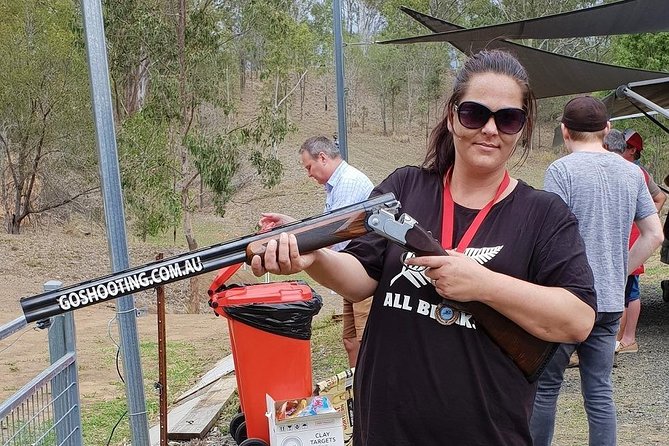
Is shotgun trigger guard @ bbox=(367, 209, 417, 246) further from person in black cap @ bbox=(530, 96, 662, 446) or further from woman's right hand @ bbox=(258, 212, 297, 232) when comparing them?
person in black cap @ bbox=(530, 96, 662, 446)

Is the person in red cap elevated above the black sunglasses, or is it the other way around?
the black sunglasses

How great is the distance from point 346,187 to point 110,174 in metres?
2.24

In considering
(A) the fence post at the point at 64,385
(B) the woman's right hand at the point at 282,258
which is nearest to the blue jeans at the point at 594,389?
(B) the woman's right hand at the point at 282,258

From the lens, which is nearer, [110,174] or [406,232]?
[406,232]

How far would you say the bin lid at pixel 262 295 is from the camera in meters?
4.22

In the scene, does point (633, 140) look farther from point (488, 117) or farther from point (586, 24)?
point (488, 117)

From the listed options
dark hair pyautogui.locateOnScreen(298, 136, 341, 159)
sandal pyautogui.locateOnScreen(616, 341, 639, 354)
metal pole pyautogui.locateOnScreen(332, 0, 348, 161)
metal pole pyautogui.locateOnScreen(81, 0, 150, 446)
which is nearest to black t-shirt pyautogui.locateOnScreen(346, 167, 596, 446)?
metal pole pyautogui.locateOnScreen(81, 0, 150, 446)

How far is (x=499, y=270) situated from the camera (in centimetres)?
181

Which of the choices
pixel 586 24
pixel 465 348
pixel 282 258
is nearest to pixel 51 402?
pixel 282 258

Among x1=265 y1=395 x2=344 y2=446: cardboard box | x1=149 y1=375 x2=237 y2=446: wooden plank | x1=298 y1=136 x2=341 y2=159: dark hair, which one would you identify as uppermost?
x1=298 y1=136 x2=341 y2=159: dark hair

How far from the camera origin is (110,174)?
12.0 feet

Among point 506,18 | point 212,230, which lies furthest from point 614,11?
point 506,18

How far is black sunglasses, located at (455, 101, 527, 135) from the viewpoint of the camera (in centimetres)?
185

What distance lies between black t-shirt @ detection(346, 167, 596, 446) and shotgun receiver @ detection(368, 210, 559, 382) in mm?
24
